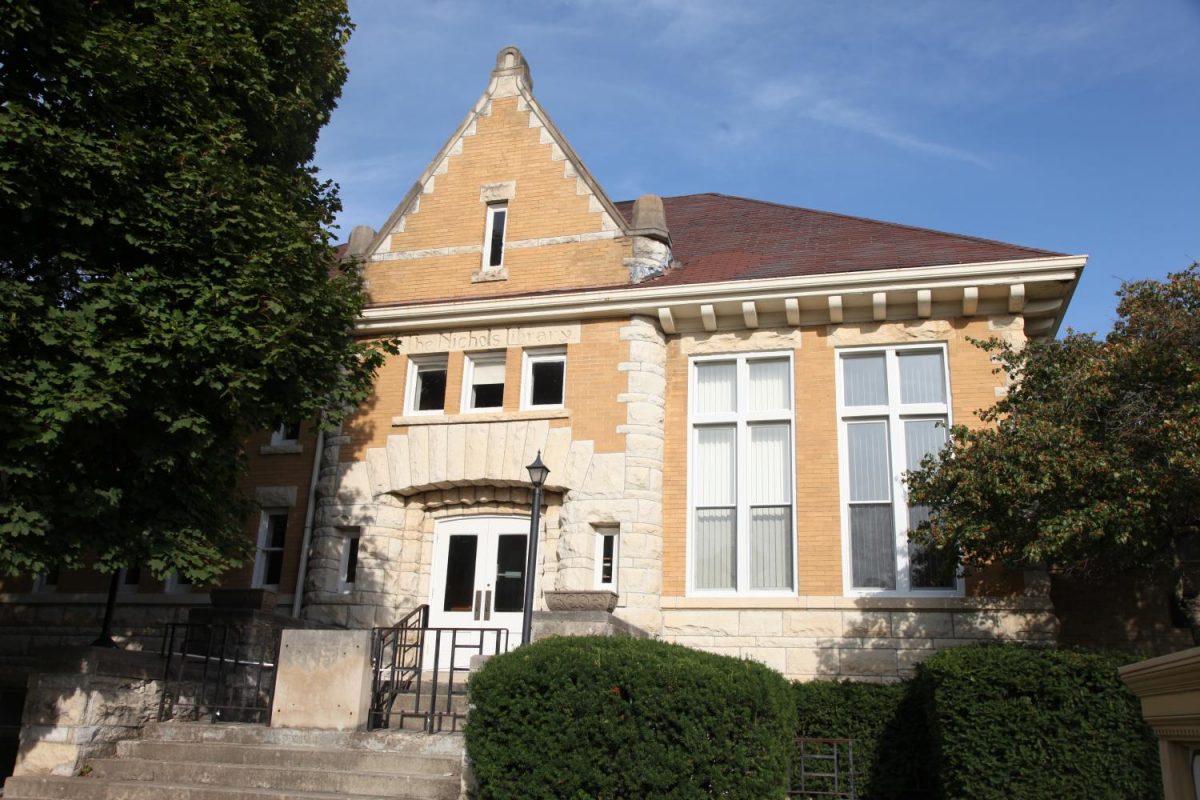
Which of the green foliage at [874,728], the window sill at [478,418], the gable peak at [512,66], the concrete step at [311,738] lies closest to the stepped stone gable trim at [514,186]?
the gable peak at [512,66]

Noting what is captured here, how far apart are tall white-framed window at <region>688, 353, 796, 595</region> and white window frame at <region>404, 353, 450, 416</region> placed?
4.14 metres

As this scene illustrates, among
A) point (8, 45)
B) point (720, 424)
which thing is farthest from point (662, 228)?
point (8, 45)

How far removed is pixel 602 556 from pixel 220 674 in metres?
5.53

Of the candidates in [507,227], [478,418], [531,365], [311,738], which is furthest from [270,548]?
[311,738]

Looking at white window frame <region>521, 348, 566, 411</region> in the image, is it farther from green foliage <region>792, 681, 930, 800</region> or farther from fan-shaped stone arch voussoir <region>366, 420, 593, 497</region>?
green foliage <region>792, 681, 930, 800</region>

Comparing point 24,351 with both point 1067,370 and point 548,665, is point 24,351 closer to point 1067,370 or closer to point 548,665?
point 548,665

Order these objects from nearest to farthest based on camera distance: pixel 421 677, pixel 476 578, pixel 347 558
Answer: pixel 421 677, pixel 476 578, pixel 347 558

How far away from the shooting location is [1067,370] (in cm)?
1191

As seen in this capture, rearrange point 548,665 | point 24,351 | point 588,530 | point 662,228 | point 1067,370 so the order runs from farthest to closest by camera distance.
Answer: point 662,228
point 588,530
point 1067,370
point 24,351
point 548,665

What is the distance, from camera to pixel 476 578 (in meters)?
15.3

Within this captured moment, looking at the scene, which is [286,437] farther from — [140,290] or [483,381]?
[140,290]

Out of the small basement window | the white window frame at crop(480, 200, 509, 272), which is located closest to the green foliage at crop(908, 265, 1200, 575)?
the small basement window

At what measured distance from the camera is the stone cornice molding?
559 inches

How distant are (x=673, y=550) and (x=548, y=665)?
6672mm
